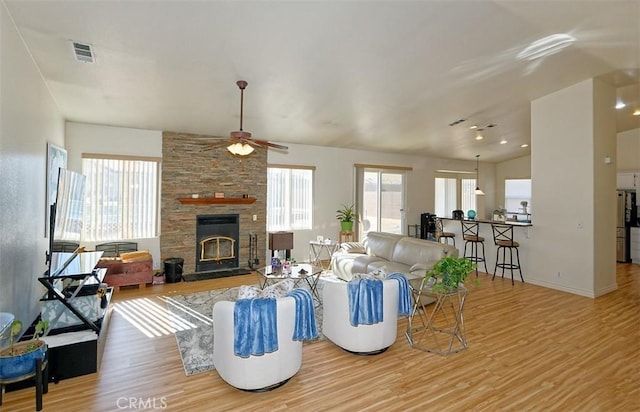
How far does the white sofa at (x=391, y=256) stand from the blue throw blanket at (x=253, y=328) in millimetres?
2248

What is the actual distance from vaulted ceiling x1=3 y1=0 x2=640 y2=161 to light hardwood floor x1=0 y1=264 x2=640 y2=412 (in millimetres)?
3099

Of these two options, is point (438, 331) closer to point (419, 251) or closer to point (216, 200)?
point (419, 251)

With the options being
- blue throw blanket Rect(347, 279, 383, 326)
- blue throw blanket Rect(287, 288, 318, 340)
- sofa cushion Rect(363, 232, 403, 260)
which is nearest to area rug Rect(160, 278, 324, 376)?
blue throw blanket Rect(347, 279, 383, 326)

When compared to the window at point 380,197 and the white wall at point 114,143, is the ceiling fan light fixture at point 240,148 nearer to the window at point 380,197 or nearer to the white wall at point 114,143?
the white wall at point 114,143

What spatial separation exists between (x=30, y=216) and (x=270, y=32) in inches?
124

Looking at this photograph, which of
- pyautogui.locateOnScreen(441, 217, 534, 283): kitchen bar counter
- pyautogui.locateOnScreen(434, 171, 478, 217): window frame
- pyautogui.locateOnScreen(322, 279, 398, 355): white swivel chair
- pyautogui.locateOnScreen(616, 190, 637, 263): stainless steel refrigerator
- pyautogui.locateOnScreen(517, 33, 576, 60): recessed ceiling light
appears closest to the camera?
pyautogui.locateOnScreen(322, 279, 398, 355): white swivel chair

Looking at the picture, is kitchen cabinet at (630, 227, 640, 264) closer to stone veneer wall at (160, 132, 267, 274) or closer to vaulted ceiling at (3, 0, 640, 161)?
vaulted ceiling at (3, 0, 640, 161)

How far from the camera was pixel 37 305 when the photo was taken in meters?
3.80

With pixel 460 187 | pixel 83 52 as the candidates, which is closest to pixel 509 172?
pixel 460 187

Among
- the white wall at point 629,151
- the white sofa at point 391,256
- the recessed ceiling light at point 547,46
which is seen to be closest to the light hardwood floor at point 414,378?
the white sofa at point 391,256

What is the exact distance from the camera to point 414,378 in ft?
9.08

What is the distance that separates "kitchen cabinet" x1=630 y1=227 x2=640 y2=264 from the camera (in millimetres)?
7453

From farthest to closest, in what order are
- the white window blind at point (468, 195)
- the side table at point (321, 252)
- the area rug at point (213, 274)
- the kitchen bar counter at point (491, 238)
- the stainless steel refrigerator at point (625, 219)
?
the white window blind at point (468, 195)
the side table at point (321, 252)
the stainless steel refrigerator at point (625, 219)
the area rug at point (213, 274)
the kitchen bar counter at point (491, 238)

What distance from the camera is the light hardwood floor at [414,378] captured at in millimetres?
2424
